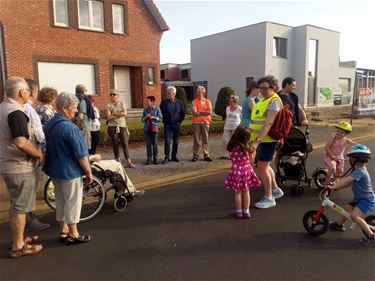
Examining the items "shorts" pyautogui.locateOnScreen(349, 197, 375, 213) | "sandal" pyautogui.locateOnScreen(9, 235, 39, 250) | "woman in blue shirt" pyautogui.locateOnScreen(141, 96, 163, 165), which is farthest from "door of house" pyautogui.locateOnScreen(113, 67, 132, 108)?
"shorts" pyautogui.locateOnScreen(349, 197, 375, 213)

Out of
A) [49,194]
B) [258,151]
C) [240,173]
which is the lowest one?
[49,194]

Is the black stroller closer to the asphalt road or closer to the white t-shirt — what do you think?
the asphalt road

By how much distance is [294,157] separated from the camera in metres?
5.98

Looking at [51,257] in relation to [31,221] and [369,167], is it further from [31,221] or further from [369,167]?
[369,167]

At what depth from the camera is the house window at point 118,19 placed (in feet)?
59.1

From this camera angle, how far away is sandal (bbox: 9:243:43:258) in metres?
3.79

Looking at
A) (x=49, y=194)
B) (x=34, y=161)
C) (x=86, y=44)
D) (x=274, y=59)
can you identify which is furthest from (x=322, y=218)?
(x=274, y=59)

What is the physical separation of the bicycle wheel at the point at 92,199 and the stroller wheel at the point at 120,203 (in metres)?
0.23

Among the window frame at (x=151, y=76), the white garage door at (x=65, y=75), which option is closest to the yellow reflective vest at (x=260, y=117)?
the white garage door at (x=65, y=75)

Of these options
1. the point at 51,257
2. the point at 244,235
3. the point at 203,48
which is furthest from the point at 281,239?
the point at 203,48

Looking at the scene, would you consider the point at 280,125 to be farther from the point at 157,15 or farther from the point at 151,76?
the point at 157,15

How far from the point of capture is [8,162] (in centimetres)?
368

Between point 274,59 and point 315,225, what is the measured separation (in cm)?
2857

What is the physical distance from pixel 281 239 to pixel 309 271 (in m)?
0.77
